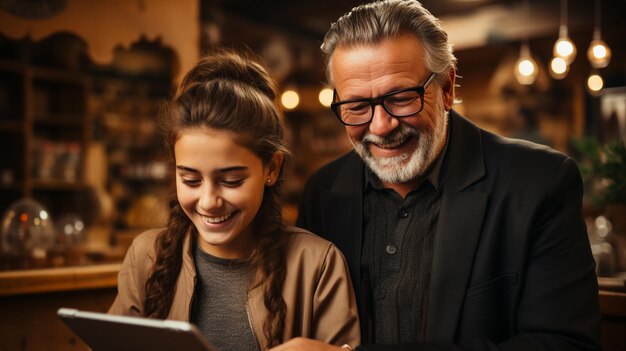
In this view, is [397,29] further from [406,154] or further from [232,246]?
[232,246]

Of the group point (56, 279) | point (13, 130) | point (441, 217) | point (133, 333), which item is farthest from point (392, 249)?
point (13, 130)

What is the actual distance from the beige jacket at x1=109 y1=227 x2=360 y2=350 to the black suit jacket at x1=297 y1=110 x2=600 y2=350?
19 cm

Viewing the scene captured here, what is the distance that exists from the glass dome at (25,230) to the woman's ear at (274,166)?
1507mm

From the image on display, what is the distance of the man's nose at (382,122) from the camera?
69.2 inches

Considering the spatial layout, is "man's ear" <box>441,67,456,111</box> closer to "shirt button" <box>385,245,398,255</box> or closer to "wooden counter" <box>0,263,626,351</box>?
"shirt button" <box>385,245,398,255</box>

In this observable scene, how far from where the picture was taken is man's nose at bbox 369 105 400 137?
176cm

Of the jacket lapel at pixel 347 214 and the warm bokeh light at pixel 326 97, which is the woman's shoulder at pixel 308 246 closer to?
the jacket lapel at pixel 347 214

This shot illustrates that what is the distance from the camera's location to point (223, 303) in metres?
1.70

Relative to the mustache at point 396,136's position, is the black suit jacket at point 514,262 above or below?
below

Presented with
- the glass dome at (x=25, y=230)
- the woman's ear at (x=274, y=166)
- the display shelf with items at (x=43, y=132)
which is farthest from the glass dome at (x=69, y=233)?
Result: the display shelf with items at (x=43, y=132)

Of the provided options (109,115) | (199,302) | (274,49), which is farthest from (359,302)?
(274,49)

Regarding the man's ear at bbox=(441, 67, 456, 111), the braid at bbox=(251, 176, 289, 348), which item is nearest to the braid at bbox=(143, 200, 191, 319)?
the braid at bbox=(251, 176, 289, 348)

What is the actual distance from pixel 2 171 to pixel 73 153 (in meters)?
0.73

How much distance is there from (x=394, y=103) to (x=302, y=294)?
0.59m
